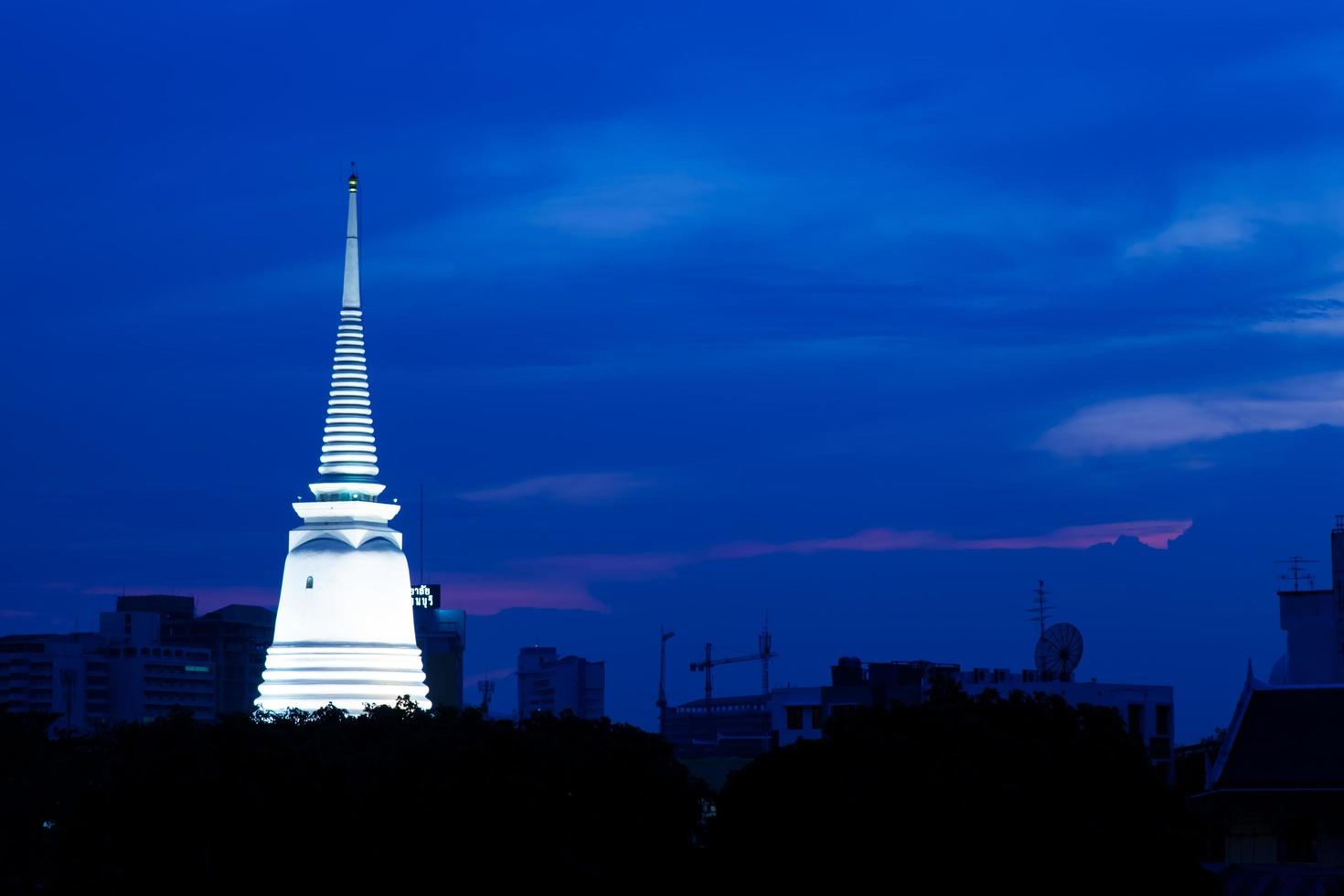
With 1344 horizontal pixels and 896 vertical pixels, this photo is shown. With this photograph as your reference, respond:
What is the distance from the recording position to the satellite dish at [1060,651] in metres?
128

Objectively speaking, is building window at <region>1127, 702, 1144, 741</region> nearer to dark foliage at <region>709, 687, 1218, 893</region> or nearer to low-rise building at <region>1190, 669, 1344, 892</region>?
low-rise building at <region>1190, 669, 1344, 892</region>

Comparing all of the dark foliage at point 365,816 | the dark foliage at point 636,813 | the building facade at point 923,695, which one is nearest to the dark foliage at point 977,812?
the dark foliage at point 636,813

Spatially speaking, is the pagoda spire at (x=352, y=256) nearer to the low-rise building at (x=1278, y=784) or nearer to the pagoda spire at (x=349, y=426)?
the pagoda spire at (x=349, y=426)

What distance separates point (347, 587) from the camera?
132 meters

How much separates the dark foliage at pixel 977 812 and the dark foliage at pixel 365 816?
4.42 meters

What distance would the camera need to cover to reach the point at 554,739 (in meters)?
79.8

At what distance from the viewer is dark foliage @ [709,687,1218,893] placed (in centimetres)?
6650

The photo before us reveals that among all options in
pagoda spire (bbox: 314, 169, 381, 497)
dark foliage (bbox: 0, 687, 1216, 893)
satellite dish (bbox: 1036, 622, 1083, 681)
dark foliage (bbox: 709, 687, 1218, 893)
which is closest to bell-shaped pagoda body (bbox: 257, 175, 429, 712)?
pagoda spire (bbox: 314, 169, 381, 497)

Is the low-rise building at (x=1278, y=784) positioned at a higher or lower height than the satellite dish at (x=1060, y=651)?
lower

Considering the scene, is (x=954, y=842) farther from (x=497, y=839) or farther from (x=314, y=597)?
(x=314, y=597)

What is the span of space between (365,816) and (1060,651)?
6289 cm

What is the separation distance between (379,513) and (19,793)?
42.6 metres

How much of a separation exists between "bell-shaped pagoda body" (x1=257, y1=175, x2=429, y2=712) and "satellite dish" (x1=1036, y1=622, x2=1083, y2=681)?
3156cm

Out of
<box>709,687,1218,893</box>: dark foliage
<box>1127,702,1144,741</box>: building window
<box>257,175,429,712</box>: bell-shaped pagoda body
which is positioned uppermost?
<box>257,175,429,712</box>: bell-shaped pagoda body
